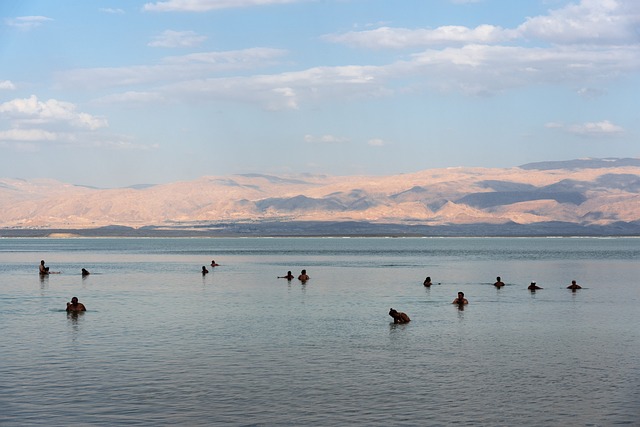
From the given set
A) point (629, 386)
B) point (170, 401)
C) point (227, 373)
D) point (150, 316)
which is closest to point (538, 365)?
point (629, 386)

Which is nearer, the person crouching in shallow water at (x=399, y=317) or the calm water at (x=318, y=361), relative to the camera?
the calm water at (x=318, y=361)

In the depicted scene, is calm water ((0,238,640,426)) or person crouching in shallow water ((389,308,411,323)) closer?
calm water ((0,238,640,426))

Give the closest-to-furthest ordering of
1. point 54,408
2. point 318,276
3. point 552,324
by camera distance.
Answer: point 54,408 → point 552,324 → point 318,276

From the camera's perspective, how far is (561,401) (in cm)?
3008

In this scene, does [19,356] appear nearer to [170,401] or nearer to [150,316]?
[170,401]

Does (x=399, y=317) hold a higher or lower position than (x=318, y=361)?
higher

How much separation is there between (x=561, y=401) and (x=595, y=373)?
18.7 ft

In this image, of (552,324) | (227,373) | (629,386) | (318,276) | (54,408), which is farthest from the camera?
(318,276)

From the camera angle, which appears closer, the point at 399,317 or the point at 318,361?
the point at 318,361

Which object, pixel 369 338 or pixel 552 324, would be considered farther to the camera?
pixel 552 324

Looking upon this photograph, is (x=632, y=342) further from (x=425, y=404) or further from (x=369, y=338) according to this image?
(x=425, y=404)

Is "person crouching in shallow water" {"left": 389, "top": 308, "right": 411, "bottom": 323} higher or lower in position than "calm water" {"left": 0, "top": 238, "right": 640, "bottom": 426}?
higher

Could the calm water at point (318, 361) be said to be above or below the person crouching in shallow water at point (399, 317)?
below

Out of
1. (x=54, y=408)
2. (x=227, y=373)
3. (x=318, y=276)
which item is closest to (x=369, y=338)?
(x=227, y=373)
